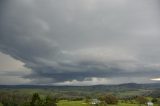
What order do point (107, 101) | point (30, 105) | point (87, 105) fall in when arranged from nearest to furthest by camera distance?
point (30, 105) → point (87, 105) → point (107, 101)

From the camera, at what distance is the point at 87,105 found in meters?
50.7

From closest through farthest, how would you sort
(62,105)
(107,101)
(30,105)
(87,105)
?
(30,105) → (62,105) → (87,105) → (107,101)

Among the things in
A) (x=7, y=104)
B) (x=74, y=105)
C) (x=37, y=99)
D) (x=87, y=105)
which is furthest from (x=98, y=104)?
(x=37, y=99)

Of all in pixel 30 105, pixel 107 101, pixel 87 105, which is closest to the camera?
pixel 30 105

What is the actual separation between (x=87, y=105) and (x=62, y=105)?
5.62m

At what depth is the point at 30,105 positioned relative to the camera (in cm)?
3216

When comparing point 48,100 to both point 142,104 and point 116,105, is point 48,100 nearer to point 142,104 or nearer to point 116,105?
point 116,105

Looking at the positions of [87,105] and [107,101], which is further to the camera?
[107,101]

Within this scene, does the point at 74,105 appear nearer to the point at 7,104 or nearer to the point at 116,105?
the point at 116,105

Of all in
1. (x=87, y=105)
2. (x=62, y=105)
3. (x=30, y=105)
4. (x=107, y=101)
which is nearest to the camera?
(x=30, y=105)

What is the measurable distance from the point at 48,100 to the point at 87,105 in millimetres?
18198

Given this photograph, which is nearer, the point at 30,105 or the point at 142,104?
the point at 30,105

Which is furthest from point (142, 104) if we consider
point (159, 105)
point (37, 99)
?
point (37, 99)

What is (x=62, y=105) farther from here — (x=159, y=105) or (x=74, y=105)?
(x=159, y=105)
